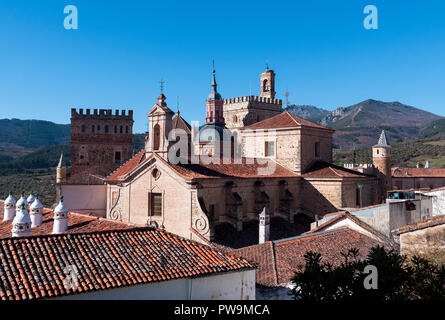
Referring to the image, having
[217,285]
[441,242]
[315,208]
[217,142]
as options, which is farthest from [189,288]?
[217,142]

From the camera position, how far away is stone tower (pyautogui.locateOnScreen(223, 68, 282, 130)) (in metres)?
44.7

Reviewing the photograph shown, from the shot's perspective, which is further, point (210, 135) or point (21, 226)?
point (210, 135)

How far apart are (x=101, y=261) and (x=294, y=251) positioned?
25.8 ft

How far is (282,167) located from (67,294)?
2012 centimetres

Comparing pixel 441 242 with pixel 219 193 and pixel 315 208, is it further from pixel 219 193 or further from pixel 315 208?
pixel 315 208

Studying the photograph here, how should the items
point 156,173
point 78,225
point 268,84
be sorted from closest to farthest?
point 78,225 < point 156,173 < point 268,84

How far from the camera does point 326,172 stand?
26609 millimetres

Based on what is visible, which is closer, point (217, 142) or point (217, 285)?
point (217, 285)

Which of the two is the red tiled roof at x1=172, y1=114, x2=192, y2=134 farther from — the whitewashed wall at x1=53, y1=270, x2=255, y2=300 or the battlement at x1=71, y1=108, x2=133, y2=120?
the whitewashed wall at x1=53, y1=270, x2=255, y2=300

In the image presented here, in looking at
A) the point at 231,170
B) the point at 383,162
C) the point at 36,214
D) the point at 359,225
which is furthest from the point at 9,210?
the point at 383,162

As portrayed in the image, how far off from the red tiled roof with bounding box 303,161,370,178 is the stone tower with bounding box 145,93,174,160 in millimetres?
9744

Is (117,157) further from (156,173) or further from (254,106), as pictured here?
(156,173)

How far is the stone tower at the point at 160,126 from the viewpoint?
878 inches

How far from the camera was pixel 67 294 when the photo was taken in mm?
9289
